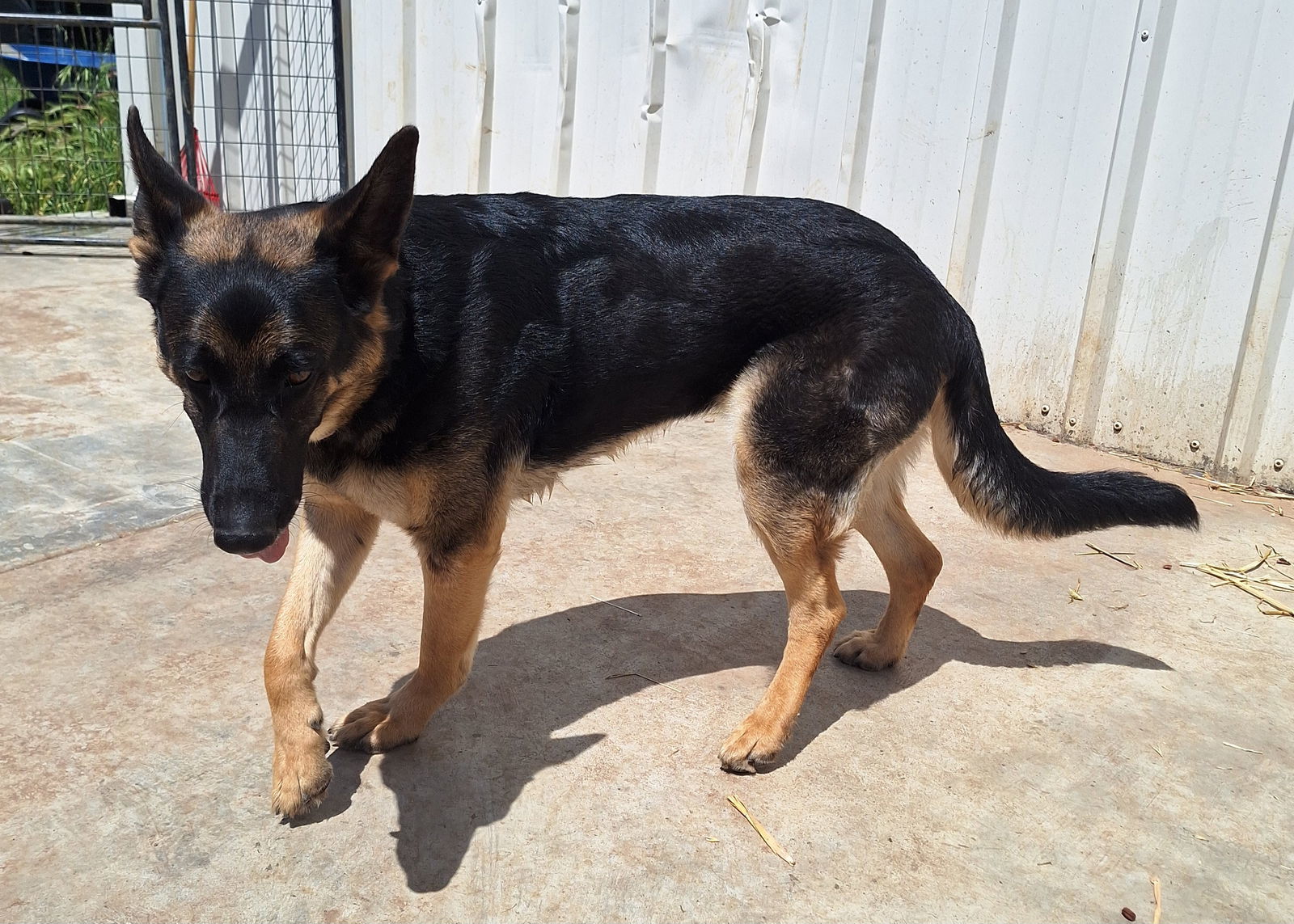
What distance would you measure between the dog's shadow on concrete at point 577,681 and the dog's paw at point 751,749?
0.09 metres

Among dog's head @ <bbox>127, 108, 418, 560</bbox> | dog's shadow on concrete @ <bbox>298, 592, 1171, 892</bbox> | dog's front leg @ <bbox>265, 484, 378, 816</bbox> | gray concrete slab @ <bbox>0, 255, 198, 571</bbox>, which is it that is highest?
dog's head @ <bbox>127, 108, 418, 560</bbox>

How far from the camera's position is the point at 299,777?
2.53 meters

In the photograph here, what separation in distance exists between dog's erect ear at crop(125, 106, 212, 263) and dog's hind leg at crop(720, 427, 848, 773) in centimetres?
171

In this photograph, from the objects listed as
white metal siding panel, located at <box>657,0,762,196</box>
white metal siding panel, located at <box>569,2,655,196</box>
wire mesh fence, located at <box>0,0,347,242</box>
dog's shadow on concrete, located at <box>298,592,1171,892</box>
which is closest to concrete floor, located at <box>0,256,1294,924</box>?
dog's shadow on concrete, located at <box>298,592,1171,892</box>

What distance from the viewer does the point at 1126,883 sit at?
255 centimetres

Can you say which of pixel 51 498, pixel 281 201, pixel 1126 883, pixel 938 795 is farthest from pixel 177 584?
pixel 281 201

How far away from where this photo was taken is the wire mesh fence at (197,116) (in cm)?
809

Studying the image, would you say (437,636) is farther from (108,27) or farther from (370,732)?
(108,27)

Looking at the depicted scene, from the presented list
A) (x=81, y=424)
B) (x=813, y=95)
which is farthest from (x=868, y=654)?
(x=81, y=424)

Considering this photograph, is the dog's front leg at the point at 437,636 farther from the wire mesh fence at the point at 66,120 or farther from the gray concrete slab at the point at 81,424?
the wire mesh fence at the point at 66,120

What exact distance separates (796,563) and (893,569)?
52 centimetres

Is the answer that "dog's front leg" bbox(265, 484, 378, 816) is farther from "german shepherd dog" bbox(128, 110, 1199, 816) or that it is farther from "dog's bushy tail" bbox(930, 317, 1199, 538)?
"dog's bushy tail" bbox(930, 317, 1199, 538)

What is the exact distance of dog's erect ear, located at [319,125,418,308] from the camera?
2.45 metres

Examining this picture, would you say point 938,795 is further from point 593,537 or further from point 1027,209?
point 1027,209
